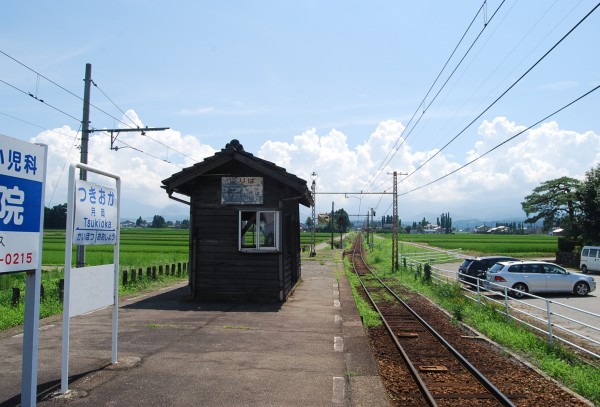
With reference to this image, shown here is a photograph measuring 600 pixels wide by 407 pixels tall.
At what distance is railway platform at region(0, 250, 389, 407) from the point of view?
547 cm

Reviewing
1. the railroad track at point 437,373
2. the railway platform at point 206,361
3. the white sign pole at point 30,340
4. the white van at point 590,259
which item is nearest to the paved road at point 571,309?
the railroad track at point 437,373

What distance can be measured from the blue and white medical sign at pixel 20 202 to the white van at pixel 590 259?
3235 centimetres

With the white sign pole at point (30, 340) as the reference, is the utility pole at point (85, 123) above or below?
above

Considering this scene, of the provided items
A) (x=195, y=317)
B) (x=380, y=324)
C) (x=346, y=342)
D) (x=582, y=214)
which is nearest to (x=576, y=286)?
(x=380, y=324)

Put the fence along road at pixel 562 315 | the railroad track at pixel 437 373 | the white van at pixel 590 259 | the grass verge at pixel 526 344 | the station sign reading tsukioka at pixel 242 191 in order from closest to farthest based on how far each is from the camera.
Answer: the railroad track at pixel 437 373
the grass verge at pixel 526 344
the fence along road at pixel 562 315
the station sign reading tsukioka at pixel 242 191
the white van at pixel 590 259

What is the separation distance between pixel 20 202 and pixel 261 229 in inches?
356

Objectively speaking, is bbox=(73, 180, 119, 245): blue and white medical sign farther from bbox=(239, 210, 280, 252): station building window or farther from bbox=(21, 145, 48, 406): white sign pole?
bbox=(239, 210, 280, 252): station building window

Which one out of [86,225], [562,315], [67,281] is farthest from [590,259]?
[67,281]

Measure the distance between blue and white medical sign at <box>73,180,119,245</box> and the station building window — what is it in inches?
272

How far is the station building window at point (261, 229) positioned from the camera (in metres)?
13.1

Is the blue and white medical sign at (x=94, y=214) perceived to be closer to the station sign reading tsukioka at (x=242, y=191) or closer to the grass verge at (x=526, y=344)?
the grass verge at (x=526, y=344)

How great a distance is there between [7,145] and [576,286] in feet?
60.7

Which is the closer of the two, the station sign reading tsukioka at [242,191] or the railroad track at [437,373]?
the railroad track at [437,373]

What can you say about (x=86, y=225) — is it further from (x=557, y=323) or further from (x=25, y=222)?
(x=557, y=323)
